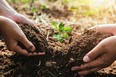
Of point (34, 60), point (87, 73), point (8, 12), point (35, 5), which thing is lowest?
point (87, 73)

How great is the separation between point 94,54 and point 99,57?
0.20 ft

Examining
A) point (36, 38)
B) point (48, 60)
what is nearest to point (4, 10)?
point (36, 38)

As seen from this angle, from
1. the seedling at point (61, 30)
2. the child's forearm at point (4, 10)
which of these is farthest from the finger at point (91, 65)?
the child's forearm at point (4, 10)

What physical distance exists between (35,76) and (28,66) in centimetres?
10

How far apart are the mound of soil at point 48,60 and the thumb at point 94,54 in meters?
0.06

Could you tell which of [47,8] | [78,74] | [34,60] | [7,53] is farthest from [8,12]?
[47,8]

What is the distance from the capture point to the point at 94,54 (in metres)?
1.94

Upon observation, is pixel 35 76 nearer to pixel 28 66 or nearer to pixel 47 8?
pixel 28 66

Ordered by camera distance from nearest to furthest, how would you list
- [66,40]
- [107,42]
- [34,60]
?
[107,42] → [34,60] → [66,40]

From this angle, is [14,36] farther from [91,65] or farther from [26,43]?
[91,65]

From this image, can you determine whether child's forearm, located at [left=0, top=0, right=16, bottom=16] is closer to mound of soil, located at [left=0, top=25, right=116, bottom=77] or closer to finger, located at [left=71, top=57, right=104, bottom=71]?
mound of soil, located at [left=0, top=25, right=116, bottom=77]

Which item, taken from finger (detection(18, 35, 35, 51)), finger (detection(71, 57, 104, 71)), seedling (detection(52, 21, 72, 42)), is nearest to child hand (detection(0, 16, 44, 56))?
finger (detection(18, 35, 35, 51))

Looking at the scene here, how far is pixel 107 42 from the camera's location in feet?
6.34

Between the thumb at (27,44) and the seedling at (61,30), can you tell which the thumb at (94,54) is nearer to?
the thumb at (27,44)
